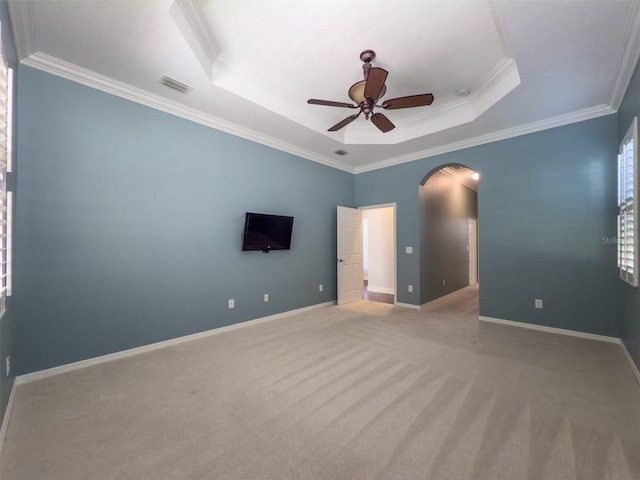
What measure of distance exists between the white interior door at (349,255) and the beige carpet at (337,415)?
2398 mm

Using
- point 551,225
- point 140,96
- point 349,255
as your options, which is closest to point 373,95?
point 140,96

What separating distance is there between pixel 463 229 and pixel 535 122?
389 centimetres

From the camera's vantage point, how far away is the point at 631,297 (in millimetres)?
2717

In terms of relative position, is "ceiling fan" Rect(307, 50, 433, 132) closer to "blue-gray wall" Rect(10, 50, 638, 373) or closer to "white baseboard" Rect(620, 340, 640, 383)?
"blue-gray wall" Rect(10, 50, 638, 373)

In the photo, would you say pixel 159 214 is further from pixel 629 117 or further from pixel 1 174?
pixel 629 117

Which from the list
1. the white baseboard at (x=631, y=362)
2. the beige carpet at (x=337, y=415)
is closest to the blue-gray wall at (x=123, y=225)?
the beige carpet at (x=337, y=415)

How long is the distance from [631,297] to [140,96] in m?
5.64

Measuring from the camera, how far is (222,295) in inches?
151

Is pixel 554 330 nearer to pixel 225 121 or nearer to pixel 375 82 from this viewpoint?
pixel 375 82

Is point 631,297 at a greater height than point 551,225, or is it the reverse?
point 551,225

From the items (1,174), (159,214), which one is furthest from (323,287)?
(1,174)

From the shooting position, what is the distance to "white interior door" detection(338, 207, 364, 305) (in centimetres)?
562

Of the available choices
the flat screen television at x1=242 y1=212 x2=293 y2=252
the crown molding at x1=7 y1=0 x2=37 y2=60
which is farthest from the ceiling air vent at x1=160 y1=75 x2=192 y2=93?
the flat screen television at x1=242 y1=212 x2=293 y2=252

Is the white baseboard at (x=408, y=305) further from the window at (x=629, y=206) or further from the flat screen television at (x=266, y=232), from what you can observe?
the window at (x=629, y=206)
